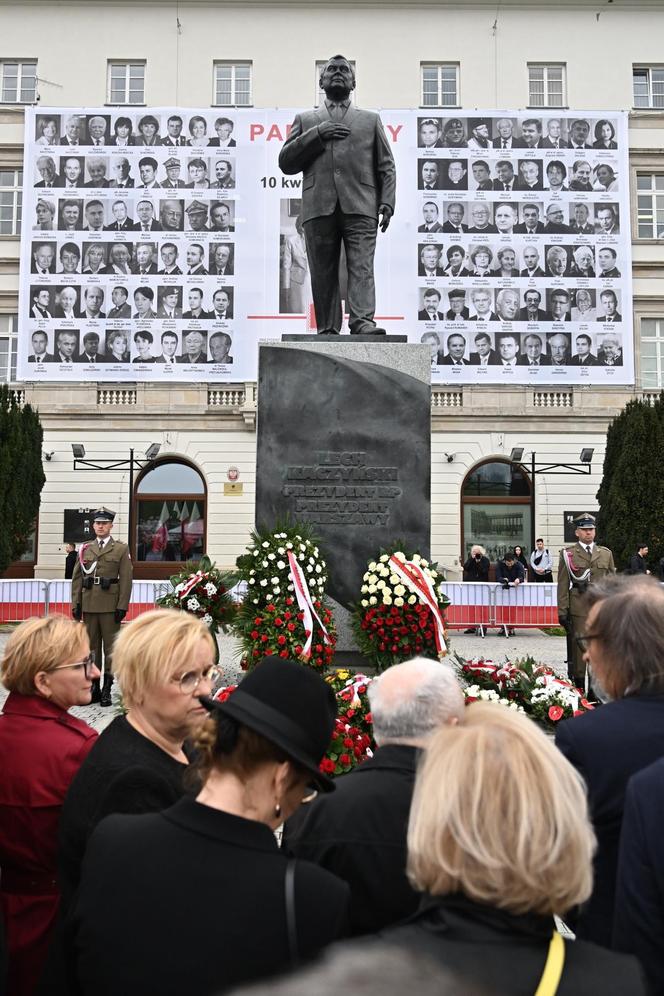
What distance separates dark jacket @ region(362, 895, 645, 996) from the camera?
43.5 inches

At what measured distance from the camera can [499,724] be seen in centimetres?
130

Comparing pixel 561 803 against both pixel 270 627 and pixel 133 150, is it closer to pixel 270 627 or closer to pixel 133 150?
pixel 270 627

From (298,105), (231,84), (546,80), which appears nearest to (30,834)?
(298,105)

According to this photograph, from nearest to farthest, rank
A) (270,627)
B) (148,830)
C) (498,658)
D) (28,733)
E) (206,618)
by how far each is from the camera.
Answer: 1. (148,830)
2. (28,733)
3. (270,627)
4. (206,618)
5. (498,658)

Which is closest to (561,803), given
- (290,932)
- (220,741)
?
(290,932)

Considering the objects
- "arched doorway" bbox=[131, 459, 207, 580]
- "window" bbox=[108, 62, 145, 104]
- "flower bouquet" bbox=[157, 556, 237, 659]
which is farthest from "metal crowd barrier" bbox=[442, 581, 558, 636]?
"window" bbox=[108, 62, 145, 104]

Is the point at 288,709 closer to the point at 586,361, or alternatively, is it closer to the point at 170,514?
the point at 586,361

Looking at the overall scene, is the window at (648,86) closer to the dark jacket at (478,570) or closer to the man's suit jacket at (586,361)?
the man's suit jacket at (586,361)

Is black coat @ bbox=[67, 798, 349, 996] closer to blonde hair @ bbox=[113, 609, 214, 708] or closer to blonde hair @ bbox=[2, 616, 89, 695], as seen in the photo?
blonde hair @ bbox=[113, 609, 214, 708]

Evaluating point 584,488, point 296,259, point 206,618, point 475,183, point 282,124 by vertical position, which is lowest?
point 206,618

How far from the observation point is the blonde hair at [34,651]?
246cm

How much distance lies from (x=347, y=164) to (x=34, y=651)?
5155 millimetres

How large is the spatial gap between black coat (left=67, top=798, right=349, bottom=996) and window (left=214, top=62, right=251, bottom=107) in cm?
2504

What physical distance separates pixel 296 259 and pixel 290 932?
2139 cm
